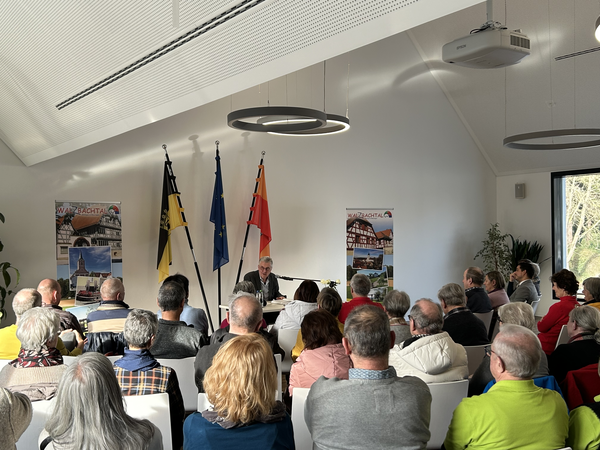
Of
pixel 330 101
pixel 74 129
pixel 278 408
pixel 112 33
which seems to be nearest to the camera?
pixel 278 408

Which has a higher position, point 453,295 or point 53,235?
point 53,235

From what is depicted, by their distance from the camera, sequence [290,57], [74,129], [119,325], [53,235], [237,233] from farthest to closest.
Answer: [237,233] < [53,235] < [74,129] < [119,325] < [290,57]

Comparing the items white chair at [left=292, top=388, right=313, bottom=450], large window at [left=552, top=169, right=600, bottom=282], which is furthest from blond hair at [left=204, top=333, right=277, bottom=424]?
large window at [left=552, top=169, right=600, bottom=282]

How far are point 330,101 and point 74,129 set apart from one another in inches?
185

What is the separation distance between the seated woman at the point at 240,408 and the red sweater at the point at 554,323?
341cm

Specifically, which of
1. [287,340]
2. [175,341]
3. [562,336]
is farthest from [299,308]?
[562,336]

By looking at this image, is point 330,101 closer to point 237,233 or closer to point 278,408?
point 237,233

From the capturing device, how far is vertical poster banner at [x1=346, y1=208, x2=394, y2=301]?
9.39m

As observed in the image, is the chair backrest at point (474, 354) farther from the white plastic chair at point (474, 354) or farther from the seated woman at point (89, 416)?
the seated woman at point (89, 416)

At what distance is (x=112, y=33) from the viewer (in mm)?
3758

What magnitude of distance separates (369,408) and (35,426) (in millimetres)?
1560

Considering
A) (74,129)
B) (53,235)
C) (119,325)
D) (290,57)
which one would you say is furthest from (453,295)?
(53,235)

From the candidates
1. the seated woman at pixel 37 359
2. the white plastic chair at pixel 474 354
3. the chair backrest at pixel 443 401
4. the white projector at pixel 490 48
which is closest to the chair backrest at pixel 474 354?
the white plastic chair at pixel 474 354

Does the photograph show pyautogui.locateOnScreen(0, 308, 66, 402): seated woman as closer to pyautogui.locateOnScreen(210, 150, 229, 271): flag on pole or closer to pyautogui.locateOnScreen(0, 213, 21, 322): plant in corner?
pyautogui.locateOnScreen(0, 213, 21, 322): plant in corner
